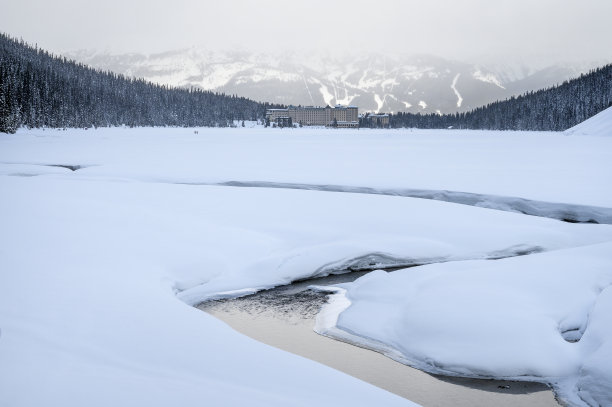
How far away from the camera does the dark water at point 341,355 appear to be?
22.0 ft

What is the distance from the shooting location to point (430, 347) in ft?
25.6

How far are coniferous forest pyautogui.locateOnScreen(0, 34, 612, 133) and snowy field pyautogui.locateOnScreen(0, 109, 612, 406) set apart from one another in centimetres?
6962

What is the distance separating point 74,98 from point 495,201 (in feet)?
378

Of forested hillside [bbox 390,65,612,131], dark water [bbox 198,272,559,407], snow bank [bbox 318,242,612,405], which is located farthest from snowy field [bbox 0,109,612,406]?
forested hillside [bbox 390,65,612,131]

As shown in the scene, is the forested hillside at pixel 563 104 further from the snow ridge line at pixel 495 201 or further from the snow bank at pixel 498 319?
the snow bank at pixel 498 319

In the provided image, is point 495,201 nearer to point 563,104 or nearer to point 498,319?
point 498,319

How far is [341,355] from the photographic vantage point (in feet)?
25.8

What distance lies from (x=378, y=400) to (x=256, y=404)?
4.39 feet

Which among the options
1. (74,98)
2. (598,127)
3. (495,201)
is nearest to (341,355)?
(495,201)

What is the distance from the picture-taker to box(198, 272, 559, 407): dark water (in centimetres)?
672

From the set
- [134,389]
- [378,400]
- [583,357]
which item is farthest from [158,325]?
[583,357]

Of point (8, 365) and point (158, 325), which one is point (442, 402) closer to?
point (158, 325)

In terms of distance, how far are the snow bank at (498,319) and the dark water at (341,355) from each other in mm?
220

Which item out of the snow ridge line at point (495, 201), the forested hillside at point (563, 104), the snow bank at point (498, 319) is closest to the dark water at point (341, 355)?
the snow bank at point (498, 319)
